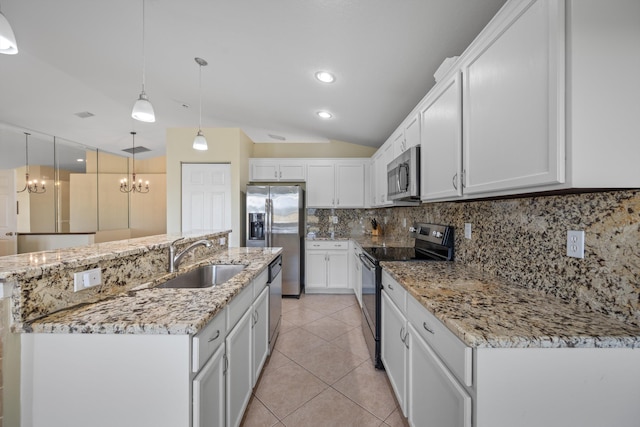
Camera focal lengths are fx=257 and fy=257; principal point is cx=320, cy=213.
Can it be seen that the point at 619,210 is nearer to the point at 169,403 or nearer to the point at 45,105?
the point at 169,403

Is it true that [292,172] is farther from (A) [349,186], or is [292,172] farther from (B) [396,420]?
(B) [396,420]

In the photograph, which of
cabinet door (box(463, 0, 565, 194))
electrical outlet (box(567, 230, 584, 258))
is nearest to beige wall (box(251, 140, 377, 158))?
cabinet door (box(463, 0, 565, 194))

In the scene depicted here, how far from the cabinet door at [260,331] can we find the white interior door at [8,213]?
5.63 meters

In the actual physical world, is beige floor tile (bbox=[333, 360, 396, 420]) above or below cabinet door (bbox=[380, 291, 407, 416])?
below

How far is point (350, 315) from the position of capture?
3.21 m

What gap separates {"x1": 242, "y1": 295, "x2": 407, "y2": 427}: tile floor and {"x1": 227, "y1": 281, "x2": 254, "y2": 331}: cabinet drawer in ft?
2.44

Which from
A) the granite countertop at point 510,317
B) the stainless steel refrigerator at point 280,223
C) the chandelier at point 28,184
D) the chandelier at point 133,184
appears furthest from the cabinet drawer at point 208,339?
the chandelier at point 28,184

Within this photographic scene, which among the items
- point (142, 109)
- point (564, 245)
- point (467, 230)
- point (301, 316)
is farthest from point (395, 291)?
point (142, 109)

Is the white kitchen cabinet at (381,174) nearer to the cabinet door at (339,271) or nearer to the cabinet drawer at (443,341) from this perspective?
the cabinet door at (339,271)

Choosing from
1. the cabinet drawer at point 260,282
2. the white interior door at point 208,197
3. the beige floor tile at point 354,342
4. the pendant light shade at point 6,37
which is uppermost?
the pendant light shade at point 6,37

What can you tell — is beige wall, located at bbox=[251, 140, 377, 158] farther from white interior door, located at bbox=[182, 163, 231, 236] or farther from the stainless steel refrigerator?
the stainless steel refrigerator

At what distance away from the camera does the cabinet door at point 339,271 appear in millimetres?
3995

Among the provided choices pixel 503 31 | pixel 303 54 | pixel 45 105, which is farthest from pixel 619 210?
pixel 45 105

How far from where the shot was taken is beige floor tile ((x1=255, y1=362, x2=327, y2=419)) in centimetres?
173
